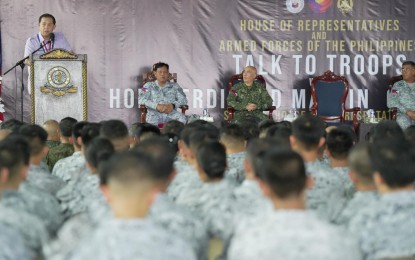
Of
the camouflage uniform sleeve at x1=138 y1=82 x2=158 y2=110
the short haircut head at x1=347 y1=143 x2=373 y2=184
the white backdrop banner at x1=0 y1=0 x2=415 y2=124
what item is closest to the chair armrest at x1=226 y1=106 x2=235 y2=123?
the camouflage uniform sleeve at x1=138 y1=82 x2=158 y2=110

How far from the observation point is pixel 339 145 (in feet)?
13.6

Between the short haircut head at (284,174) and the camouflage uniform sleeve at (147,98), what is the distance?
20.3 feet

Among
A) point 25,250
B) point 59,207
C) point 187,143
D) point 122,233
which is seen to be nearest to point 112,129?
point 187,143

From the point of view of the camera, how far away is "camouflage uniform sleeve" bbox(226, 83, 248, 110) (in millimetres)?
8719

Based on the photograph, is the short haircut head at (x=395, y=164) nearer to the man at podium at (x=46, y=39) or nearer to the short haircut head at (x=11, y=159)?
the short haircut head at (x=11, y=159)

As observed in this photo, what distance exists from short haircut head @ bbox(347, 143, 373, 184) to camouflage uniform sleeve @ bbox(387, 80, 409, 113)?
6.11 m

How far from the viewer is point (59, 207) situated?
11.5ft

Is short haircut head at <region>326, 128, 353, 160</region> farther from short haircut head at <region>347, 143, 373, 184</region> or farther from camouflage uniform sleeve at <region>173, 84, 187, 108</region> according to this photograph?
camouflage uniform sleeve at <region>173, 84, 187, 108</region>

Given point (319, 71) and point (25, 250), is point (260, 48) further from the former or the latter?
point (25, 250)

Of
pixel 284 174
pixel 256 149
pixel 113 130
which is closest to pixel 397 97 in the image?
pixel 113 130

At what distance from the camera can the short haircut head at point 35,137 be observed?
4375 mm

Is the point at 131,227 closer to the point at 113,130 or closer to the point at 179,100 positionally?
the point at 113,130

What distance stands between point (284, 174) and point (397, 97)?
6956mm

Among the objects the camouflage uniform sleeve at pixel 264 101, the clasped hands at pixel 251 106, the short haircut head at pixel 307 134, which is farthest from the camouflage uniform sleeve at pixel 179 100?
the short haircut head at pixel 307 134
